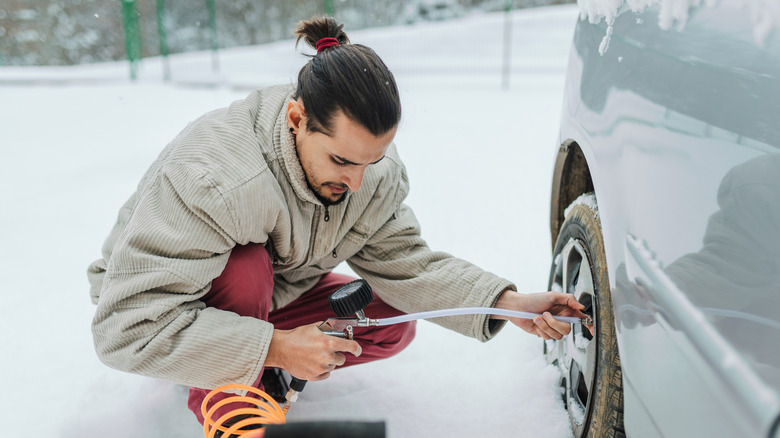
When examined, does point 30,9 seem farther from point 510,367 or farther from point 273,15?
point 510,367

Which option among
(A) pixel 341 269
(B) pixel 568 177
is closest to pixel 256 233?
(B) pixel 568 177

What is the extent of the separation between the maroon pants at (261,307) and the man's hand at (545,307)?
1.07 feet

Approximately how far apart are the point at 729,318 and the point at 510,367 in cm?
124

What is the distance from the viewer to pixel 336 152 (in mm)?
1347

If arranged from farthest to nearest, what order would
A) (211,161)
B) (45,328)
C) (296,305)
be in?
(45,328) < (296,305) < (211,161)

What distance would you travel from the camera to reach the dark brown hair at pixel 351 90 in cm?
130

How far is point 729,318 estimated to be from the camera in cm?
74

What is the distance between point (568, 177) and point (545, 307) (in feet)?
1.46

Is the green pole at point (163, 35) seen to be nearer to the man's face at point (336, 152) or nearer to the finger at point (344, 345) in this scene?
the man's face at point (336, 152)

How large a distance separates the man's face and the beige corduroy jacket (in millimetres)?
33

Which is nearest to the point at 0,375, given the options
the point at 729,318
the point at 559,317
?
the point at 559,317

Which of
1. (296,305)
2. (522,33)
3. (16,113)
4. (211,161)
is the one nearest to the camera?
(211,161)

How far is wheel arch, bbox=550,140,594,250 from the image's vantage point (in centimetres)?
173

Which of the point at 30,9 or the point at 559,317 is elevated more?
the point at 30,9
